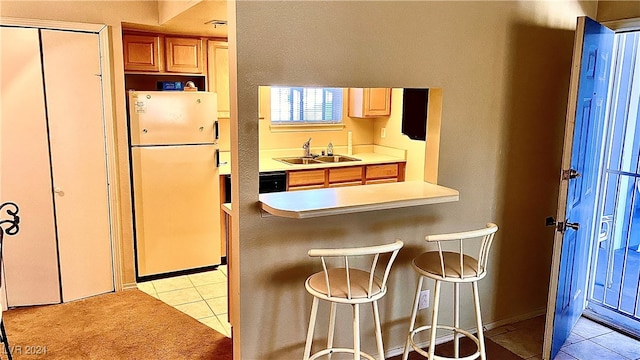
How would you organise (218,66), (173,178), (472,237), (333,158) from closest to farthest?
(472,237) → (173,178) → (218,66) → (333,158)

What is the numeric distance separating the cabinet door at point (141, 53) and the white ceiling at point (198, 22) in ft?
0.39

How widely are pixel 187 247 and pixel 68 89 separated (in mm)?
1560

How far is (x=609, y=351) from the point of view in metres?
2.93

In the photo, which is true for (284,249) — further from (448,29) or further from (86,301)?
(86,301)

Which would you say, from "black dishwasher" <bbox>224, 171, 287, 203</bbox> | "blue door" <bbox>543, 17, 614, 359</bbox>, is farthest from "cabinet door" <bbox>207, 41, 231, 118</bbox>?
"blue door" <bbox>543, 17, 614, 359</bbox>

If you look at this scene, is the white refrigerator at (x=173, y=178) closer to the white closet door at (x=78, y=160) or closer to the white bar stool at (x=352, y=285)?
the white closet door at (x=78, y=160)

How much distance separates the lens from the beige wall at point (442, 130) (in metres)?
2.22

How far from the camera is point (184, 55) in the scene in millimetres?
4113

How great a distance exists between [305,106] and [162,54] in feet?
4.89

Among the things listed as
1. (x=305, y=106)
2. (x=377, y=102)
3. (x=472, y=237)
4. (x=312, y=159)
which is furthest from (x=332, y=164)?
(x=472, y=237)

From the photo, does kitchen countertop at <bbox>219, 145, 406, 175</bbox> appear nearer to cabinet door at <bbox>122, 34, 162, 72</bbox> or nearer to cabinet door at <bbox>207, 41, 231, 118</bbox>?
cabinet door at <bbox>207, 41, 231, 118</bbox>

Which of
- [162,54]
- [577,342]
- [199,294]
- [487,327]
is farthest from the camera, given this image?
[162,54]

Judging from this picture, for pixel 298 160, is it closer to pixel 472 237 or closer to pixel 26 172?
pixel 26 172

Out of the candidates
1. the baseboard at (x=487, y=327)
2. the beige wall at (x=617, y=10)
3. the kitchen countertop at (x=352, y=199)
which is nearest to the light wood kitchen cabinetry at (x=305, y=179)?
the kitchen countertop at (x=352, y=199)
